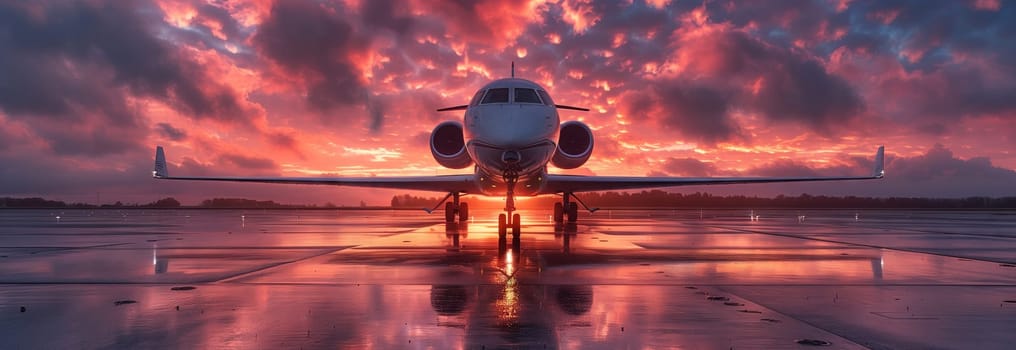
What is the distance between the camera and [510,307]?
5570mm

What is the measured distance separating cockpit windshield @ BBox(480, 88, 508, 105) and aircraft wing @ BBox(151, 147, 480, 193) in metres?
7.15

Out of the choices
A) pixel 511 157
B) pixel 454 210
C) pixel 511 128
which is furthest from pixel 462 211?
pixel 511 128

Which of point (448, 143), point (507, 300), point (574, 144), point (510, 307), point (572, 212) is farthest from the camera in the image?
point (572, 212)

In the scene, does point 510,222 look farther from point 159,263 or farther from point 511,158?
point 159,263

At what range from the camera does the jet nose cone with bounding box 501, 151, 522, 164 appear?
12.3 meters

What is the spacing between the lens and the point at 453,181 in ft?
68.0

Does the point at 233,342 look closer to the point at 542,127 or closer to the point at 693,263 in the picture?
the point at 693,263

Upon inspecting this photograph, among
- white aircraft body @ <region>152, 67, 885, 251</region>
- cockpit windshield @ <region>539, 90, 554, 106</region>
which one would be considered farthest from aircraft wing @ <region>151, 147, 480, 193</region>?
cockpit windshield @ <region>539, 90, 554, 106</region>

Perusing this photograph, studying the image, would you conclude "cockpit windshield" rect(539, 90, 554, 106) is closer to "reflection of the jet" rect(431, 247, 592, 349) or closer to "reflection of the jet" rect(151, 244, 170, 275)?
"reflection of the jet" rect(431, 247, 592, 349)

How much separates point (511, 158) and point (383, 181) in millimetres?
10945

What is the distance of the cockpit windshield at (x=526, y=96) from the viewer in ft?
42.6

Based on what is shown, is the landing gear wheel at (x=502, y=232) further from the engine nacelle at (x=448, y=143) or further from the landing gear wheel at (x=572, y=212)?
the landing gear wheel at (x=572, y=212)

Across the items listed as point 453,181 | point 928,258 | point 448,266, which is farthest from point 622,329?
point 453,181

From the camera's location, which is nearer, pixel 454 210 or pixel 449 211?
pixel 449 211
